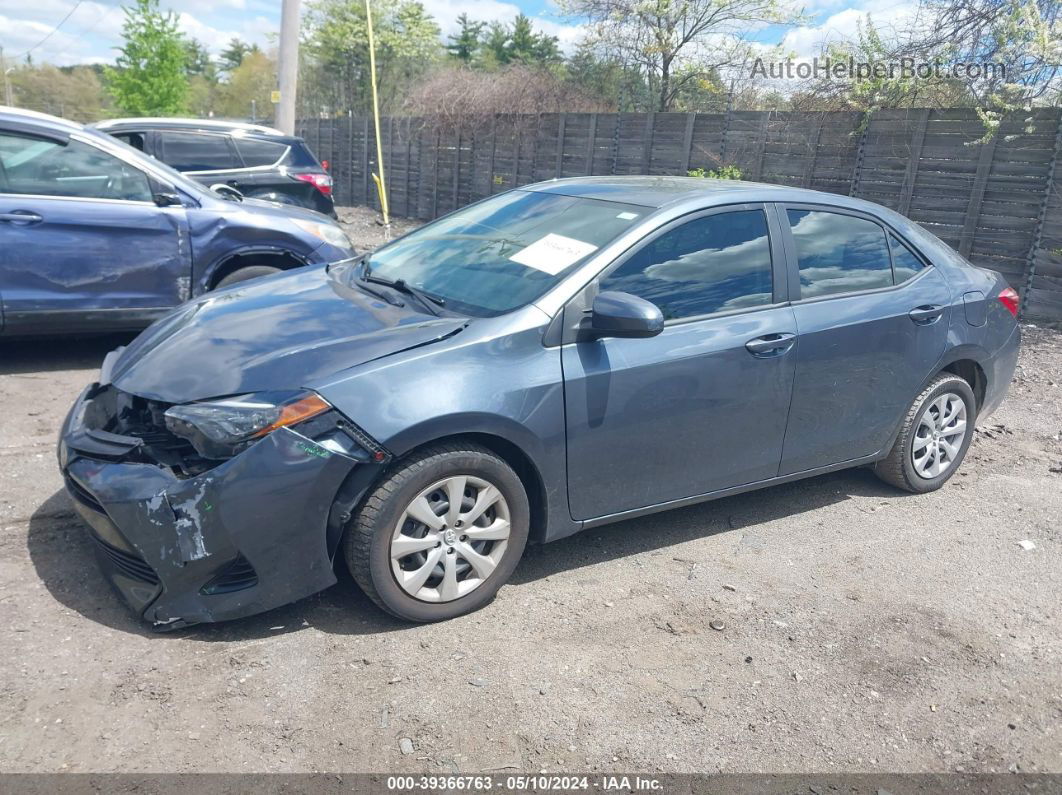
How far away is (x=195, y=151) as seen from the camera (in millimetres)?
10172

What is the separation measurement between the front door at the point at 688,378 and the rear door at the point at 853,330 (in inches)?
5.8

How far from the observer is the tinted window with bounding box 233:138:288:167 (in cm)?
1047

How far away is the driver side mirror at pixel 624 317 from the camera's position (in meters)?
3.46

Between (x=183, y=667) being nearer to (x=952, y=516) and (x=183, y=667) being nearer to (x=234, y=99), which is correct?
(x=952, y=516)

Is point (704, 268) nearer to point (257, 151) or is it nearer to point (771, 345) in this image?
point (771, 345)

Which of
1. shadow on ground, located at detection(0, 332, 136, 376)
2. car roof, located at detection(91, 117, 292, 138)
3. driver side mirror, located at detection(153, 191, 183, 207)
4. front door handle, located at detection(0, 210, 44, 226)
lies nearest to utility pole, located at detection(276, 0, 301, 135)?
car roof, located at detection(91, 117, 292, 138)

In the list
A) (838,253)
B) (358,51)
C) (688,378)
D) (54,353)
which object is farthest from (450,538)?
(358,51)

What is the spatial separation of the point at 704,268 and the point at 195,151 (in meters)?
8.00

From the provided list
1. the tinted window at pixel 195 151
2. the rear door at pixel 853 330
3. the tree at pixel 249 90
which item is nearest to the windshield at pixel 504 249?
the rear door at pixel 853 330

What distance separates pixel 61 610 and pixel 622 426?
7.40ft

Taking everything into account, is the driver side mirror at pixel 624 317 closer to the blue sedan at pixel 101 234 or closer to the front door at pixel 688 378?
the front door at pixel 688 378

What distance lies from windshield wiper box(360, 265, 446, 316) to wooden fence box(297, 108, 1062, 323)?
785 centimetres

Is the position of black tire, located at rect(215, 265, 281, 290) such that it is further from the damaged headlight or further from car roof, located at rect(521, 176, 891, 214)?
the damaged headlight

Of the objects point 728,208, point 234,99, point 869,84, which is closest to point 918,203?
point 869,84
